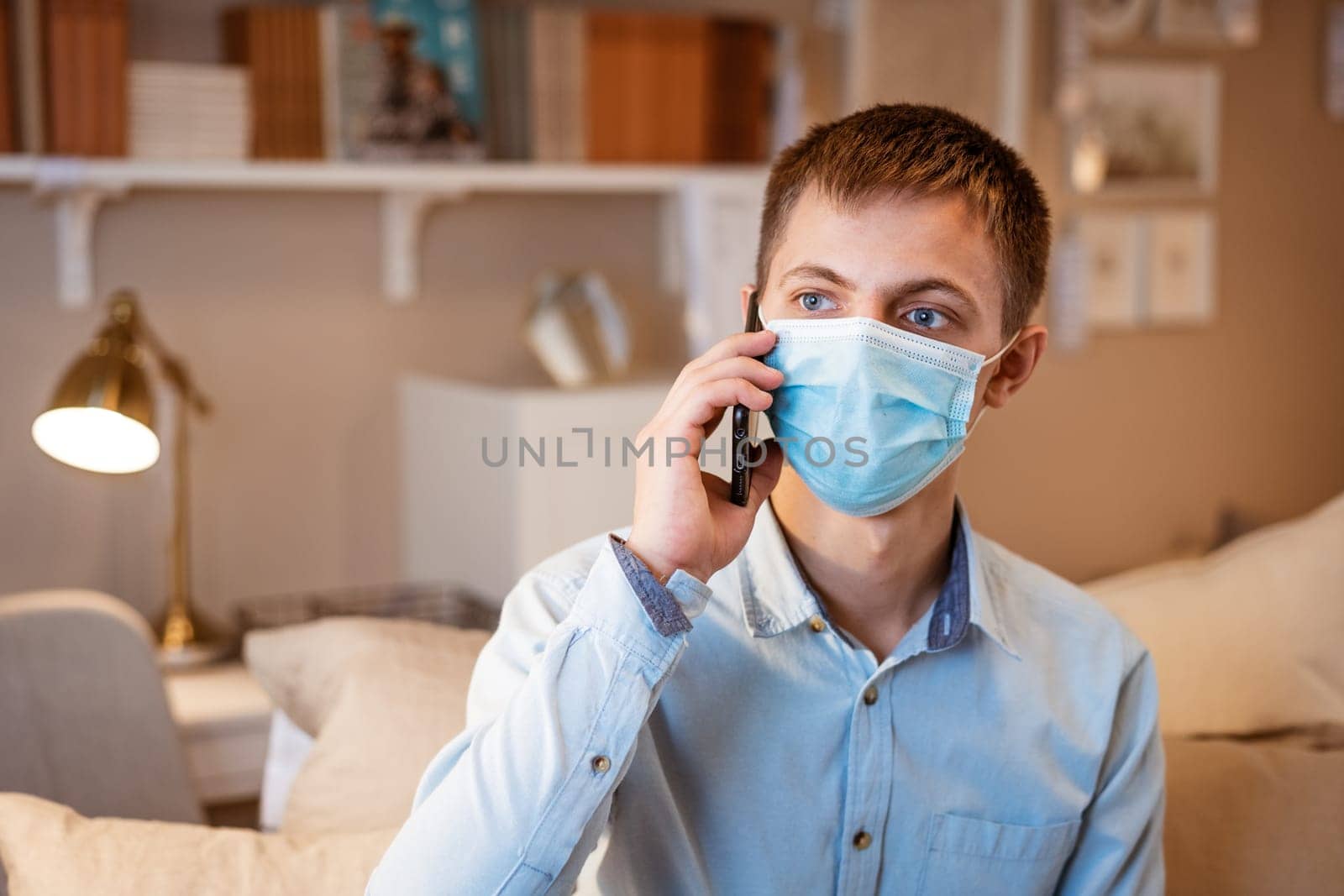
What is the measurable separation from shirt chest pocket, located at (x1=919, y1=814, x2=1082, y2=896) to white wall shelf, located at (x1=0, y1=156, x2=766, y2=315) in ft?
4.82

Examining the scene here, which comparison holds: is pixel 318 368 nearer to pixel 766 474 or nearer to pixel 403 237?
pixel 403 237

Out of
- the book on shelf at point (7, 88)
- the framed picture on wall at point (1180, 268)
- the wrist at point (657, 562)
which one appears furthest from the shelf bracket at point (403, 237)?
the framed picture on wall at point (1180, 268)

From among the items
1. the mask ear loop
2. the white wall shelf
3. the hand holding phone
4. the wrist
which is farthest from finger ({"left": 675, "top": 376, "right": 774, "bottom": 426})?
the white wall shelf

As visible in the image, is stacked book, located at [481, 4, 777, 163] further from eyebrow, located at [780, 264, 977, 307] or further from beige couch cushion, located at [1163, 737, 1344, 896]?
beige couch cushion, located at [1163, 737, 1344, 896]

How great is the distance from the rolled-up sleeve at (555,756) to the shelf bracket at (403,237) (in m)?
1.51

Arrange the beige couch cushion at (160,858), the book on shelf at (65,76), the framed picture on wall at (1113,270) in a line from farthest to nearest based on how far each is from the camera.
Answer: the framed picture on wall at (1113,270)
the book on shelf at (65,76)
the beige couch cushion at (160,858)

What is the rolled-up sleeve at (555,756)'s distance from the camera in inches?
39.9

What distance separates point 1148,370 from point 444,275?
5.86ft

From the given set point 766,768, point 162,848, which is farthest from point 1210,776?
point 162,848

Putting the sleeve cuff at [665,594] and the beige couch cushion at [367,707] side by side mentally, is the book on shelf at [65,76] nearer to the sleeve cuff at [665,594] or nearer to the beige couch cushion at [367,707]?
the beige couch cushion at [367,707]

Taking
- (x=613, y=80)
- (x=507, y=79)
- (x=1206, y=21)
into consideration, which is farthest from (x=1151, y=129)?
(x=507, y=79)

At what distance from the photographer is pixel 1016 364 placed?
1.32 metres

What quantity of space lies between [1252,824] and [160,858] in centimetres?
105

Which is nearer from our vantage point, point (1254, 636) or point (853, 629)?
point (853, 629)
